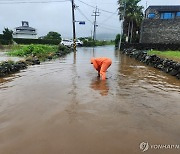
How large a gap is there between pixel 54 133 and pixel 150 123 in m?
2.02

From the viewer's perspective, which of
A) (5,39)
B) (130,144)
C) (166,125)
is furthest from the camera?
(5,39)

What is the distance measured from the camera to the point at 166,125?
4.85 metres

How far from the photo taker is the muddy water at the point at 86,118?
4.00 metres

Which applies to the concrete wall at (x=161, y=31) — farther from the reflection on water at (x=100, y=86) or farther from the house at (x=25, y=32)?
the house at (x=25, y=32)

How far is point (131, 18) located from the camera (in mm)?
40906

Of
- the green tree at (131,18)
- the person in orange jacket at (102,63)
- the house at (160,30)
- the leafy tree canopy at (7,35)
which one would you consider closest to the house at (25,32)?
the leafy tree canopy at (7,35)

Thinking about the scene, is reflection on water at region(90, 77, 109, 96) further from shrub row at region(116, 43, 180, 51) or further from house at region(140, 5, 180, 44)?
house at region(140, 5, 180, 44)

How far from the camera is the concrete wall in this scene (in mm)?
33094

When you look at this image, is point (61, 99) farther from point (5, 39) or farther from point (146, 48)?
point (5, 39)

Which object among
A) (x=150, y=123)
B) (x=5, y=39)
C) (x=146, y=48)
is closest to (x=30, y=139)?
(x=150, y=123)

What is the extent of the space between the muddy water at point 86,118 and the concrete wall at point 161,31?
26947 mm

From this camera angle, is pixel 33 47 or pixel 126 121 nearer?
pixel 126 121

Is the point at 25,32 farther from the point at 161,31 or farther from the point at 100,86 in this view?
the point at 100,86

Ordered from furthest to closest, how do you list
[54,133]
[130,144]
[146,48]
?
[146,48] → [54,133] → [130,144]
